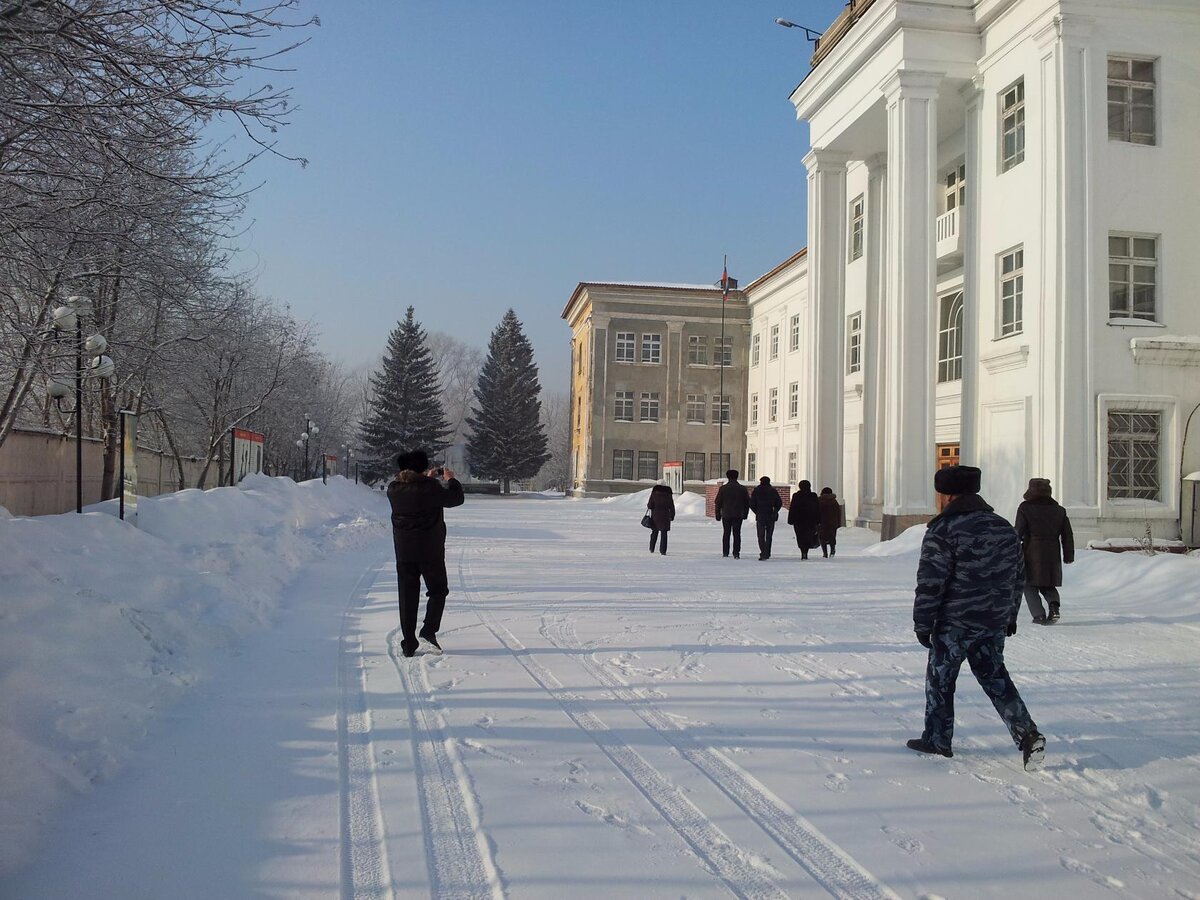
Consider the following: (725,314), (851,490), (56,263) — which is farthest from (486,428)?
(56,263)

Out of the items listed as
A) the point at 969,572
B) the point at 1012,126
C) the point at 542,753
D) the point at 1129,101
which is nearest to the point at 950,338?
the point at 1012,126

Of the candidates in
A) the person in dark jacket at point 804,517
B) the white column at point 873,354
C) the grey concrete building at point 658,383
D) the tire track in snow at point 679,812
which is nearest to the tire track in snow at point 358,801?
the tire track in snow at point 679,812

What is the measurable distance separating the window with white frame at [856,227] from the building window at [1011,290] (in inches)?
352

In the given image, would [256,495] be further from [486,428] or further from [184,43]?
[486,428]

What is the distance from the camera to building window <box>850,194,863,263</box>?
3071cm

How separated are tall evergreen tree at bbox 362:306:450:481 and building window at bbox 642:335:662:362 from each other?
14.1 m

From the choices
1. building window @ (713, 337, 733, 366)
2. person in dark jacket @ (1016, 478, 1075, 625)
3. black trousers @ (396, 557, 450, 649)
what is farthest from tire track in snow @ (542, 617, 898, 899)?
building window @ (713, 337, 733, 366)

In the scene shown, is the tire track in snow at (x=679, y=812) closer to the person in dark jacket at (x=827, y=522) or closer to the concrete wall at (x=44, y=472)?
the concrete wall at (x=44, y=472)

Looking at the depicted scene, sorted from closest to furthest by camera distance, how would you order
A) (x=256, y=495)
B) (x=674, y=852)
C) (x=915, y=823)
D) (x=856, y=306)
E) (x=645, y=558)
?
(x=674, y=852), (x=915, y=823), (x=645, y=558), (x=256, y=495), (x=856, y=306)

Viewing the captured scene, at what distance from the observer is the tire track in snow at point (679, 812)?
3.65 metres

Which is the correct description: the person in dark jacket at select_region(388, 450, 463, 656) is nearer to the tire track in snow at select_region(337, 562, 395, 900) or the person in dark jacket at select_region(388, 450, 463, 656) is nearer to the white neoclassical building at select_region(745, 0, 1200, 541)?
the tire track in snow at select_region(337, 562, 395, 900)

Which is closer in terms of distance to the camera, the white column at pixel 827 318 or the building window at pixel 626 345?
the white column at pixel 827 318

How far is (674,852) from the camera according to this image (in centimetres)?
391

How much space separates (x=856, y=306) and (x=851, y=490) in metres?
6.56
